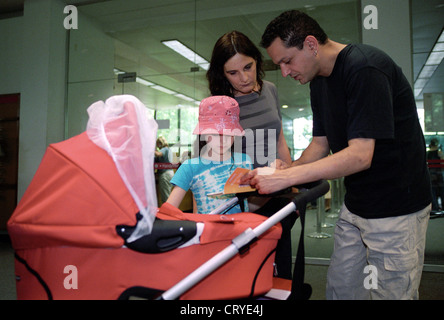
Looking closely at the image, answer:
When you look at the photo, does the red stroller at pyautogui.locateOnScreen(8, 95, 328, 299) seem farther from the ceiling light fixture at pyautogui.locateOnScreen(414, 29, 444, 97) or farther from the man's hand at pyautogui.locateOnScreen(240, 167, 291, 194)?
the ceiling light fixture at pyautogui.locateOnScreen(414, 29, 444, 97)

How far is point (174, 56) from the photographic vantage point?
4.30 m

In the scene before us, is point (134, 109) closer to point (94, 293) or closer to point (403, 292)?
point (94, 293)

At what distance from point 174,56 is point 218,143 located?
314 centimetres

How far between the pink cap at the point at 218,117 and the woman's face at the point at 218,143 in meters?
0.05

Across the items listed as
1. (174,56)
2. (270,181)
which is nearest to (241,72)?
(270,181)

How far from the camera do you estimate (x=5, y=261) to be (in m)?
3.70

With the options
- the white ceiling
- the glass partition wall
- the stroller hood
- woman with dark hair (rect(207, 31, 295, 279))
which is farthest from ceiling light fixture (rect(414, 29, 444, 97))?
the stroller hood

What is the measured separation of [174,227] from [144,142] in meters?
0.27

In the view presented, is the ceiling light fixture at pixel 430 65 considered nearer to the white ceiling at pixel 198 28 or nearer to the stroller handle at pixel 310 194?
the white ceiling at pixel 198 28

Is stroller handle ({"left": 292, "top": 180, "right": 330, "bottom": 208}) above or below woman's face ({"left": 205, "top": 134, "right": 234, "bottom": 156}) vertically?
below

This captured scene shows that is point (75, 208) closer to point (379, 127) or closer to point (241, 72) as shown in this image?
point (379, 127)

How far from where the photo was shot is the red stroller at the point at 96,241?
85 cm

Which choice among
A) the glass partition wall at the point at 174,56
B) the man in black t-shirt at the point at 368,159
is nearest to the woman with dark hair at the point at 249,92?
the man in black t-shirt at the point at 368,159

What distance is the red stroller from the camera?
85 centimetres
